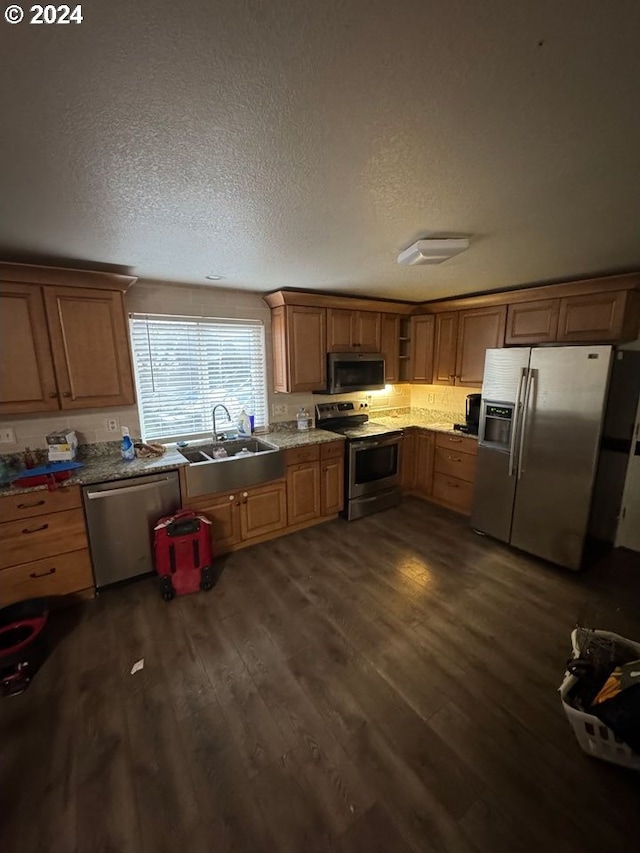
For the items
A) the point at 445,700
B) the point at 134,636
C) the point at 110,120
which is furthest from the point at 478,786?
the point at 110,120

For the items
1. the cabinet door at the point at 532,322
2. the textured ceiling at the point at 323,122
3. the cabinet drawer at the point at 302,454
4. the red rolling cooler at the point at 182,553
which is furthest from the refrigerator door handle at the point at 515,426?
the red rolling cooler at the point at 182,553

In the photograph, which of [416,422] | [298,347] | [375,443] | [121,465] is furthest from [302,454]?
[416,422]

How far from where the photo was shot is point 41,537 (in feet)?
7.29

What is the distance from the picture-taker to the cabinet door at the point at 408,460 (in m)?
4.07

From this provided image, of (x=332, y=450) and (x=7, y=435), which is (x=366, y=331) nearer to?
(x=332, y=450)

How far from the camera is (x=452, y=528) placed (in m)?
3.45

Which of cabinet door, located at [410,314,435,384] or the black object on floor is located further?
cabinet door, located at [410,314,435,384]

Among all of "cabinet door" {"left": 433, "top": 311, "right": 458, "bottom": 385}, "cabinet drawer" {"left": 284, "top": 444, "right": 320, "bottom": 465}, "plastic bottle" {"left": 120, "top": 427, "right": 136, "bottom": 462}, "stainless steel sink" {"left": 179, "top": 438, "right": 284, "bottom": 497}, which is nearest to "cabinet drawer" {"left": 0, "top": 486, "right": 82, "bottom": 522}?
"plastic bottle" {"left": 120, "top": 427, "right": 136, "bottom": 462}

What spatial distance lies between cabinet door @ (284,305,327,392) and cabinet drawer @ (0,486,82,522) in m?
1.98

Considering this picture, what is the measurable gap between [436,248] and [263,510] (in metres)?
2.47

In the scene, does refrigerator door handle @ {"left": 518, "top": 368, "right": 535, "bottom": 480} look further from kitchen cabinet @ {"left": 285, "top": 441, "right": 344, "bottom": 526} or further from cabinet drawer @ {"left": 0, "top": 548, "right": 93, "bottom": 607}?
cabinet drawer @ {"left": 0, "top": 548, "right": 93, "bottom": 607}

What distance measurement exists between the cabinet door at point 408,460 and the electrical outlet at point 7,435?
357 centimetres

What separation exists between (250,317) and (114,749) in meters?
3.21

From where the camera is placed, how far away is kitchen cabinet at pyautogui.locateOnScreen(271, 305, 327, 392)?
3357 mm
